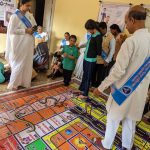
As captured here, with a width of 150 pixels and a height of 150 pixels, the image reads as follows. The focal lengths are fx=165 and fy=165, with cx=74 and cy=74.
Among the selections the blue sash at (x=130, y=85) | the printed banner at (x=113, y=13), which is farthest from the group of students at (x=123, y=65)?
the printed banner at (x=113, y=13)

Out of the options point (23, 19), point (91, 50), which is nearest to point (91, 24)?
point (91, 50)

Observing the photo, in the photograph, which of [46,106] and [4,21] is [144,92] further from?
[4,21]

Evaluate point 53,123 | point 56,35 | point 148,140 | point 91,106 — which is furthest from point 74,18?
point 148,140

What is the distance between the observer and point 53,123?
1.96 meters

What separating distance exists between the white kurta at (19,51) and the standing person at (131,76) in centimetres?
154

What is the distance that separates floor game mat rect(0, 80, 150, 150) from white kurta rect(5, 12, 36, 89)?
0.74ft

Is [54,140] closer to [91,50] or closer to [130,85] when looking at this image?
[130,85]

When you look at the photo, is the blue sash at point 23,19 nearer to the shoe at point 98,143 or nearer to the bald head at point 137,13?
the bald head at point 137,13

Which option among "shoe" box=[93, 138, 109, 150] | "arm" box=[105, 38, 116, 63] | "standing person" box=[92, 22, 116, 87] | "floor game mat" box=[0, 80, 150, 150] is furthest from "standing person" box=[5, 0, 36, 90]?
"shoe" box=[93, 138, 109, 150]

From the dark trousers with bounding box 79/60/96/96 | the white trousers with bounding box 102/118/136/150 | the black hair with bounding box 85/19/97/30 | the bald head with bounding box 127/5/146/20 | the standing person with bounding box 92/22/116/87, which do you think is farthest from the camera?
the standing person with bounding box 92/22/116/87

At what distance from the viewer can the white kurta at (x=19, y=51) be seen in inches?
93.4

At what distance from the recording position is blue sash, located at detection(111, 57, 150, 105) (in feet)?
4.21

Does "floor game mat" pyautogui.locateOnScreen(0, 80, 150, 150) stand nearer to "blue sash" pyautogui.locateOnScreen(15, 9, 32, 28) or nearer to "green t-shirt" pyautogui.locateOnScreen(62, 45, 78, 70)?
"green t-shirt" pyautogui.locateOnScreen(62, 45, 78, 70)

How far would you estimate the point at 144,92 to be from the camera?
1.40 meters
